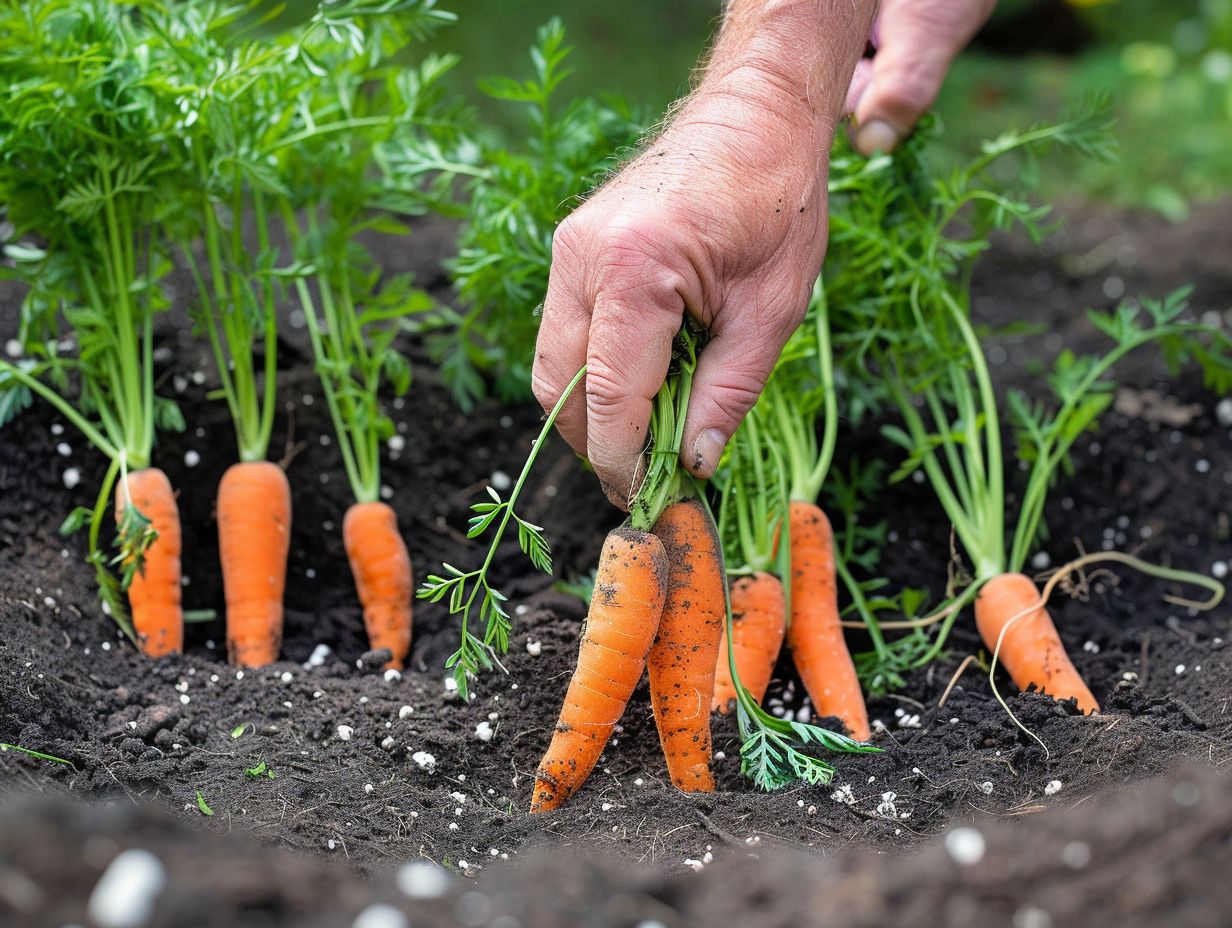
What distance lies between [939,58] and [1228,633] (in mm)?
1522

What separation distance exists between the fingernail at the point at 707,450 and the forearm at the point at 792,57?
601 millimetres

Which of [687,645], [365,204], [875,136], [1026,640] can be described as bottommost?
[1026,640]

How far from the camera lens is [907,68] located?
9.27ft

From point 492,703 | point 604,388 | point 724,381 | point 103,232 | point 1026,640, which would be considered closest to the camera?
point 604,388

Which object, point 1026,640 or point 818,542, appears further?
point 818,542

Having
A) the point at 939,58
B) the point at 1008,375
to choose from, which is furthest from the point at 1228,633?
the point at 939,58

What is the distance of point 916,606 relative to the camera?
2730mm

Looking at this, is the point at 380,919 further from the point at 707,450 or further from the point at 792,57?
the point at 792,57

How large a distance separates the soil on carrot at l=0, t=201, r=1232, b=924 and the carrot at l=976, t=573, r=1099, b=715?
82 mm

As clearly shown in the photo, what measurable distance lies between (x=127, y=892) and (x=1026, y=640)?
6.38 feet

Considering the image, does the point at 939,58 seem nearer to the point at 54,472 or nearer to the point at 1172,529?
the point at 1172,529

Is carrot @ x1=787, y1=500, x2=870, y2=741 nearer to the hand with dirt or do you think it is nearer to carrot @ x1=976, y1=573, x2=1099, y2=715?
carrot @ x1=976, y1=573, x2=1099, y2=715

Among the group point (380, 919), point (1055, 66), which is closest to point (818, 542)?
point (380, 919)

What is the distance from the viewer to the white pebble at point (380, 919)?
1.11 metres
